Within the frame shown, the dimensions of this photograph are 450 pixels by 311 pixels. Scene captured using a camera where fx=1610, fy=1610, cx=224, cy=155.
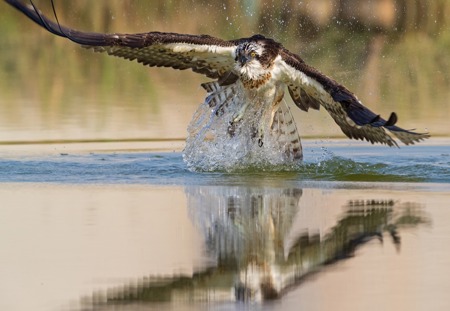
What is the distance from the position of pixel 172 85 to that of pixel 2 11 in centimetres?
493

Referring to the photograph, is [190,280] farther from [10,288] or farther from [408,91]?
[408,91]

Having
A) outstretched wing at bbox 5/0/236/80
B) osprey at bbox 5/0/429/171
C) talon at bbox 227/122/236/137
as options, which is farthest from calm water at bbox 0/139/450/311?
outstretched wing at bbox 5/0/236/80

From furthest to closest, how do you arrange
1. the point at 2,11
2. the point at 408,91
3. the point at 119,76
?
the point at 2,11, the point at 119,76, the point at 408,91

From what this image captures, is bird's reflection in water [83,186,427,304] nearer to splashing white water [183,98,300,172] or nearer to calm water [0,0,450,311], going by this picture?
calm water [0,0,450,311]

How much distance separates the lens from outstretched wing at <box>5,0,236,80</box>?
13.6 metres

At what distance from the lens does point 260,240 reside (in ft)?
31.7

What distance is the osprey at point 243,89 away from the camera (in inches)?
541

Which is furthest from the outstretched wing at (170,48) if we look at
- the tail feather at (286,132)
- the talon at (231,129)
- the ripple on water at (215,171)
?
the ripple on water at (215,171)

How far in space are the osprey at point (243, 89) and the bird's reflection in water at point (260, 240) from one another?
1.73 metres

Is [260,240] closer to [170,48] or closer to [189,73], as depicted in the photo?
[170,48]

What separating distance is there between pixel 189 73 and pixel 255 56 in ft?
29.2

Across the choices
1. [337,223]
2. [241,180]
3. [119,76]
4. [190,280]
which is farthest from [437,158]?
[119,76]

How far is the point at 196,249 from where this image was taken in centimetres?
938

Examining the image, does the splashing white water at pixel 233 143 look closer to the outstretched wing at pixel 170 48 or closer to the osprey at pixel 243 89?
the osprey at pixel 243 89
